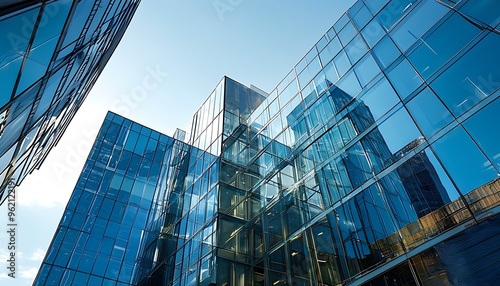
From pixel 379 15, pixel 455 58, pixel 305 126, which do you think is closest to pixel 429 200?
pixel 455 58

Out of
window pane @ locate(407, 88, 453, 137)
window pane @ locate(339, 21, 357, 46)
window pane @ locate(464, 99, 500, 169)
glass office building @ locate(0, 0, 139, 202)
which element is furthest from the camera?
window pane @ locate(339, 21, 357, 46)

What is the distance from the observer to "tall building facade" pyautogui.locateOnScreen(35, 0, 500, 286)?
1040 cm

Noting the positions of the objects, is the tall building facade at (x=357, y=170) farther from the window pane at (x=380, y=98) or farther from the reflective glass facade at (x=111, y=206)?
the reflective glass facade at (x=111, y=206)

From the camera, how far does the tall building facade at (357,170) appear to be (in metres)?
10.4

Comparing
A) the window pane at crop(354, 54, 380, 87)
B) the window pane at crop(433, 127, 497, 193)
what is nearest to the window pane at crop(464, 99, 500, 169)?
the window pane at crop(433, 127, 497, 193)

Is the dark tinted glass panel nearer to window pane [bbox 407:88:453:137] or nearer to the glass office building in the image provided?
window pane [bbox 407:88:453:137]

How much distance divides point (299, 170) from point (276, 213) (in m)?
2.69

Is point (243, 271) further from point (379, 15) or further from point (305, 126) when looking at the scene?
point (379, 15)

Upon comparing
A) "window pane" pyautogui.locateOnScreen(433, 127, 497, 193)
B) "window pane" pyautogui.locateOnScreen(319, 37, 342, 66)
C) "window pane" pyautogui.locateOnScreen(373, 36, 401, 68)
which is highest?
"window pane" pyautogui.locateOnScreen(319, 37, 342, 66)

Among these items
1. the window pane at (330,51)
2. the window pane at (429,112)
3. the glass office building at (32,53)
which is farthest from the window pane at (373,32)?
the glass office building at (32,53)

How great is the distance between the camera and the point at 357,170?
14.1 metres

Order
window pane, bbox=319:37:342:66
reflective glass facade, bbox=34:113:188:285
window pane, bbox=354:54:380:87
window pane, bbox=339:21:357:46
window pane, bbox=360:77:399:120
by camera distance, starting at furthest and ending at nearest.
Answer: reflective glass facade, bbox=34:113:188:285, window pane, bbox=319:37:342:66, window pane, bbox=339:21:357:46, window pane, bbox=354:54:380:87, window pane, bbox=360:77:399:120

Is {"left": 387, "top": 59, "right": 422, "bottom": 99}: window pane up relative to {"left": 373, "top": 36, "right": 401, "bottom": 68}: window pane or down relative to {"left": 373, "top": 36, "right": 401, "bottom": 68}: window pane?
down

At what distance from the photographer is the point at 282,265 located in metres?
15.2
